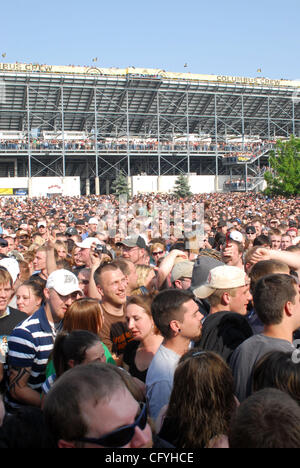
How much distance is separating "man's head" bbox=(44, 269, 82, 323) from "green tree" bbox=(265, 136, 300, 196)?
40.3 meters

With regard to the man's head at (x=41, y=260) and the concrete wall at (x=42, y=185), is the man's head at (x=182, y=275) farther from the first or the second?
the concrete wall at (x=42, y=185)

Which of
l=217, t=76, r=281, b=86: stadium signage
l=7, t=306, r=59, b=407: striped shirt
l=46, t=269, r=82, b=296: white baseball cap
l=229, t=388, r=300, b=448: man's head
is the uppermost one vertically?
l=217, t=76, r=281, b=86: stadium signage

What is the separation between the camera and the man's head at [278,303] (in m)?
3.06

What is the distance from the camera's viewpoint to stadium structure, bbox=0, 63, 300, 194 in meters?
48.8

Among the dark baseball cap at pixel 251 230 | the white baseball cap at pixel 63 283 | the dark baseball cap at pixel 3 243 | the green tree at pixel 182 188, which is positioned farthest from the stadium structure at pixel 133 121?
the white baseball cap at pixel 63 283

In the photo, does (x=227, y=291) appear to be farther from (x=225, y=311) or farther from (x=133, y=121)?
(x=133, y=121)

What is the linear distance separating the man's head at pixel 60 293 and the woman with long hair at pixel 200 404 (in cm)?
164

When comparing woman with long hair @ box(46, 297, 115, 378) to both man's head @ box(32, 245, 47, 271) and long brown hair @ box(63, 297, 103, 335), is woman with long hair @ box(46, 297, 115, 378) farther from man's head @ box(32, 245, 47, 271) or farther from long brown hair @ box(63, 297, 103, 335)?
man's head @ box(32, 245, 47, 271)

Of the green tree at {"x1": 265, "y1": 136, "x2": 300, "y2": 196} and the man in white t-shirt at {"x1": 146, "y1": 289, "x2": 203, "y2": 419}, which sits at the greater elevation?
the green tree at {"x1": 265, "y1": 136, "x2": 300, "y2": 196}

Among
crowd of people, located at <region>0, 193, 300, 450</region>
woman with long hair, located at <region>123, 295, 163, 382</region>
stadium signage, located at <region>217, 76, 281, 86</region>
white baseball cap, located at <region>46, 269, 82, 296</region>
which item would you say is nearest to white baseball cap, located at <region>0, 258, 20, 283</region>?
crowd of people, located at <region>0, 193, 300, 450</region>

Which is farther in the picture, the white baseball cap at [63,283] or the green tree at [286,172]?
the green tree at [286,172]

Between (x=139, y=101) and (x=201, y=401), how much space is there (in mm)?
52545

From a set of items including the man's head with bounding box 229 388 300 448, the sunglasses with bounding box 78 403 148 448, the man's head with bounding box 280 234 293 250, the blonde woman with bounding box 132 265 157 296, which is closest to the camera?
the man's head with bounding box 229 388 300 448

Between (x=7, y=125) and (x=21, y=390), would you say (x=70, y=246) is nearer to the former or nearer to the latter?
(x=21, y=390)
